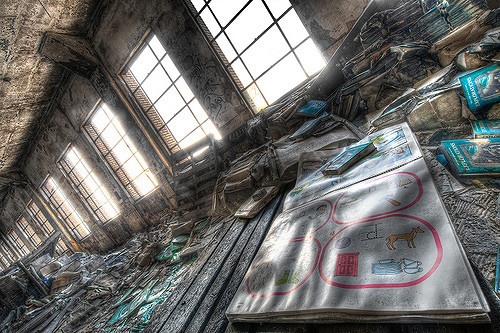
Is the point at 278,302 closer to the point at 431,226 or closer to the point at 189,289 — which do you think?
the point at 431,226

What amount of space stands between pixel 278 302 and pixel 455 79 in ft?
5.11

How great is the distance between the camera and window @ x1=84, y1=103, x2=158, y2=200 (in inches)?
171

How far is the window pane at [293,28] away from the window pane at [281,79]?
19 centimetres

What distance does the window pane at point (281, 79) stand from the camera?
9.01 feet

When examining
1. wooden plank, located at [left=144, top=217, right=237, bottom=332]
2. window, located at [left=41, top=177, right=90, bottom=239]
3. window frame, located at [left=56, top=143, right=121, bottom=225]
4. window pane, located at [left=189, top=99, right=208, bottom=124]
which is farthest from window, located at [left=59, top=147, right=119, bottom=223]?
wooden plank, located at [left=144, top=217, right=237, bottom=332]

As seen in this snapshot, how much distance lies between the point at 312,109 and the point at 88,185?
5766 mm

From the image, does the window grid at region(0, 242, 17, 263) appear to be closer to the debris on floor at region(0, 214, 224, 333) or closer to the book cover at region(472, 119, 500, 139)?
the debris on floor at region(0, 214, 224, 333)

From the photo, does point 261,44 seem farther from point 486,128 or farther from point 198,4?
point 486,128

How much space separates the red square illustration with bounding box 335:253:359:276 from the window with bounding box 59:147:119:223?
219 inches

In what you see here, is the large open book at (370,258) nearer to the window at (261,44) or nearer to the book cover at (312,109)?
the book cover at (312,109)

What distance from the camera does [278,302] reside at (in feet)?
2.29

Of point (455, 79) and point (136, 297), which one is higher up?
point (455, 79)

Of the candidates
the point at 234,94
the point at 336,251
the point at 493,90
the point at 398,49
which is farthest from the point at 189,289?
the point at 234,94

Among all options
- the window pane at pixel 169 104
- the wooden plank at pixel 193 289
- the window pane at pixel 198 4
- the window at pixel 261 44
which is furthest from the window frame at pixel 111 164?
the wooden plank at pixel 193 289
